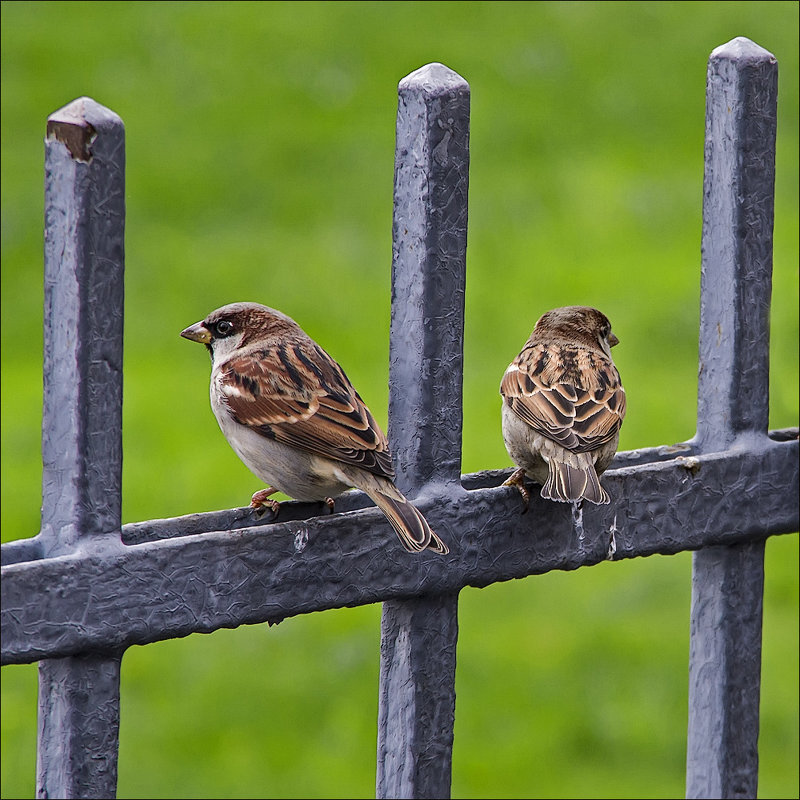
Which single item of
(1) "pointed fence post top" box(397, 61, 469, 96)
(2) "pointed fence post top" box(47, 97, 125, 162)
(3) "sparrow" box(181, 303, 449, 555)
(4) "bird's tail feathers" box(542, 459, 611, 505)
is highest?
(1) "pointed fence post top" box(397, 61, 469, 96)

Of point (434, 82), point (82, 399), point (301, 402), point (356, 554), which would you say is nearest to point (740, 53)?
point (434, 82)

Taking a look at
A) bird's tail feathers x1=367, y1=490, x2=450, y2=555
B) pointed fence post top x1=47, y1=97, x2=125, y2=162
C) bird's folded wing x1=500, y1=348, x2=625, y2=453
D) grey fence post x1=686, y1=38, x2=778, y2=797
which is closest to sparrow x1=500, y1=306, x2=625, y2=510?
bird's folded wing x1=500, y1=348, x2=625, y2=453

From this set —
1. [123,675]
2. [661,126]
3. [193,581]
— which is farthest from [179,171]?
[193,581]

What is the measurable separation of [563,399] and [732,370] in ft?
2.18

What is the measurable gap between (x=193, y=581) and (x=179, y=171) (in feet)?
20.0

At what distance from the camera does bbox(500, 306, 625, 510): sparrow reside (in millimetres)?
3506

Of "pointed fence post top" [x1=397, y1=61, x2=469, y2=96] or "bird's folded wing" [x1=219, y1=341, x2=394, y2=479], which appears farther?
"bird's folded wing" [x1=219, y1=341, x2=394, y2=479]

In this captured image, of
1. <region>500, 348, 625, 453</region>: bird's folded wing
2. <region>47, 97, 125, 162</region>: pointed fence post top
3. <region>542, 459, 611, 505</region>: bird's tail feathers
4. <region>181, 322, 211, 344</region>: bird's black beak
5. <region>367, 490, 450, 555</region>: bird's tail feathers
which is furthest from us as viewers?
<region>500, 348, 625, 453</region>: bird's folded wing

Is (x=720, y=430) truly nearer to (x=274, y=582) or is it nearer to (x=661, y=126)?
(x=274, y=582)

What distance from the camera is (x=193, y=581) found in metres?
2.48

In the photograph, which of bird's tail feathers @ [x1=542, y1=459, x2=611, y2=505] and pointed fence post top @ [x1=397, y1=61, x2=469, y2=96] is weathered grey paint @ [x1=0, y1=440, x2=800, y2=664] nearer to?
bird's tail feathers @ [x1=542, y1=459, x2=611, y2=505]

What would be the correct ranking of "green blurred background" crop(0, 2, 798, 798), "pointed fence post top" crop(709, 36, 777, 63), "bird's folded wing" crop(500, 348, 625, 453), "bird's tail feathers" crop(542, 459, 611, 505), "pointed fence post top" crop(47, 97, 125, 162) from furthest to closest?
1. "green blurred background" crop(0, 2, 798, 798)
2. "bird's folded wing" crop(500, 348, 625, 453)
3. "pointed fence post top" crop(709, 36, 777, 63)
4. "bird's tail feathers" crop(542, 459, 611, 505)
5. "pointed fence post top" crop(47, 97, 125, 162)

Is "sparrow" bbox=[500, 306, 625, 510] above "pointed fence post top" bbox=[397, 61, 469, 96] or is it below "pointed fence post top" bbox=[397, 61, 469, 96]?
below

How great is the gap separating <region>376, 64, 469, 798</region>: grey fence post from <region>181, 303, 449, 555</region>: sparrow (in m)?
0.18
